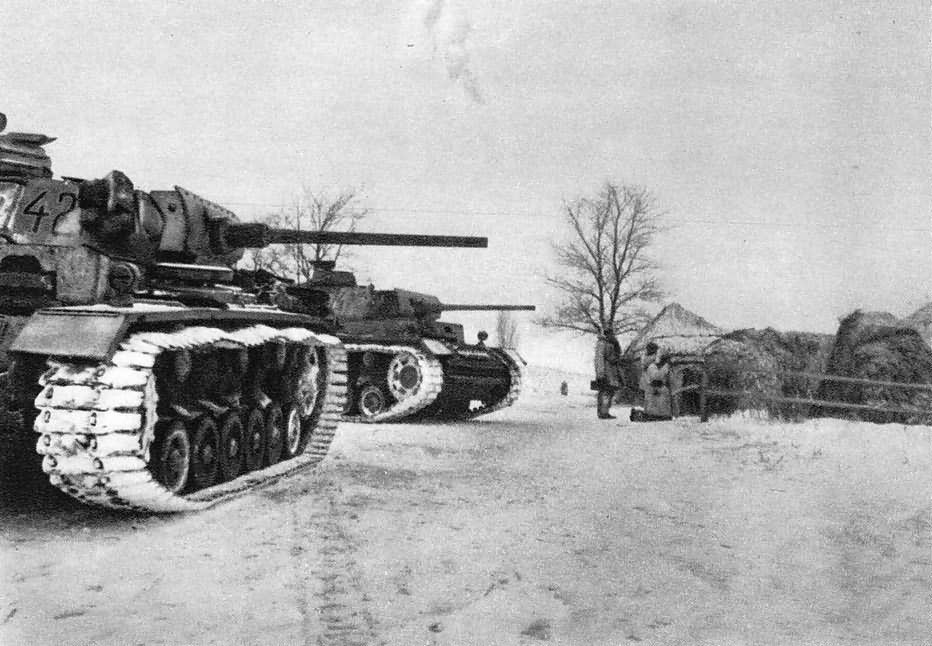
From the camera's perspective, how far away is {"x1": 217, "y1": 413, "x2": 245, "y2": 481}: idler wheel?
7773 mm

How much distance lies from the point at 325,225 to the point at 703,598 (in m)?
29.2

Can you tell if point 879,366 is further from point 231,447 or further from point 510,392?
point 231,447

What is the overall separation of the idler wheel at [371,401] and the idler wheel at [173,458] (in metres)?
8.60

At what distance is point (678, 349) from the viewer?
65.1ft

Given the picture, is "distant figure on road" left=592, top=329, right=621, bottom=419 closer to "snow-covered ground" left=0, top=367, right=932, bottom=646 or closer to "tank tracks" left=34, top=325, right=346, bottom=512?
"snow-covered ground" left=0, top=367, right=932, bottom=646

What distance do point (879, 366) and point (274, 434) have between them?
10.5 metres

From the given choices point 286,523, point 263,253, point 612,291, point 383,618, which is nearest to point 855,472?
point 286,523

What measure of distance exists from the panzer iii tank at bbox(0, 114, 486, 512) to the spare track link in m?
4.68

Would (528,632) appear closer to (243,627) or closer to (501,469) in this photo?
(243,627)

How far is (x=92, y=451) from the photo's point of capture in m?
5.55

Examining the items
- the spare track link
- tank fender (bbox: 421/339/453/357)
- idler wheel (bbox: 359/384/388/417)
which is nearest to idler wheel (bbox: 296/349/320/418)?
the spare track link

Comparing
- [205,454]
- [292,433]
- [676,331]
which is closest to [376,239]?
[292,433]

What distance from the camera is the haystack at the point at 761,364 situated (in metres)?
16.3

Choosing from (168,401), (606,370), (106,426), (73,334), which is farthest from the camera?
(606,370)
